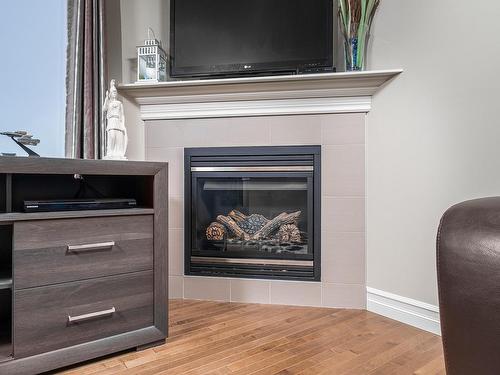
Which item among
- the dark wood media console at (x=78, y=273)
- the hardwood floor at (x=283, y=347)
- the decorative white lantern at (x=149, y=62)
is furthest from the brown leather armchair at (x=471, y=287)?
the decorative white lantern at (x=149, y=62)

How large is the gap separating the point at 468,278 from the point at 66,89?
1.89 m

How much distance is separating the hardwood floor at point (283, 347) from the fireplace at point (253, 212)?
0.89 feet

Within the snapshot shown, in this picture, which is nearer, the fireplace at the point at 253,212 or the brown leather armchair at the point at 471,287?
the brown leather armchair at the point at 471,287

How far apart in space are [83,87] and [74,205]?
2.37ft

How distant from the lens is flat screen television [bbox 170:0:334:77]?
1.84m

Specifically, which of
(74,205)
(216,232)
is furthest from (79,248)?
(216,232)

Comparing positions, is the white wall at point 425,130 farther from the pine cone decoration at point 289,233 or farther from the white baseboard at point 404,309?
the pine cone decoration at point 289,233

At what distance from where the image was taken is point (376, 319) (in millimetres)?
1732

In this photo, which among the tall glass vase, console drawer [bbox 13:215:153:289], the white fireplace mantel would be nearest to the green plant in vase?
the tall glass vase

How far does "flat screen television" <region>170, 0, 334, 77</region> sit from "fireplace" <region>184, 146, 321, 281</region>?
1.55 feet

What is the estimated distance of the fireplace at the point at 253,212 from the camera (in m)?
1.95

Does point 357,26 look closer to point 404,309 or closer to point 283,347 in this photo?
point 404,309

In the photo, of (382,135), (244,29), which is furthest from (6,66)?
(382,135)

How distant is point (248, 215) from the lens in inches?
82.4
